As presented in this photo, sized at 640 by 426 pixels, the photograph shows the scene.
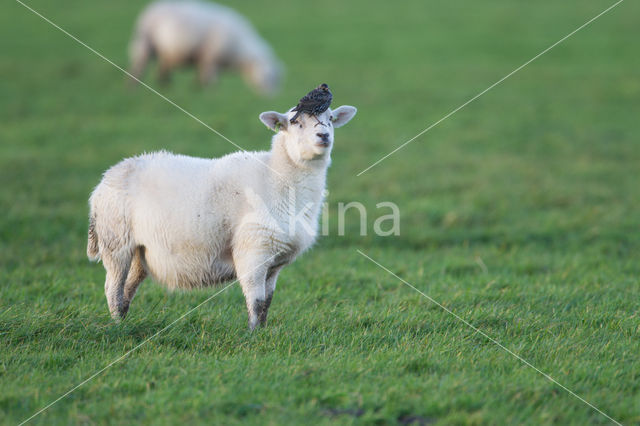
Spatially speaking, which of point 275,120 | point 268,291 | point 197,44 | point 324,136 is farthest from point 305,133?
point 197,44

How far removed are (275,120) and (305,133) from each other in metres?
0.39

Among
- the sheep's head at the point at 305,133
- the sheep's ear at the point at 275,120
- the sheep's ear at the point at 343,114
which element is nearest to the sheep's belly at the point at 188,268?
the sheep's head at the point at 305,133

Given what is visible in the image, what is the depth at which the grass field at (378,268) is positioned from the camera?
15.7 ft

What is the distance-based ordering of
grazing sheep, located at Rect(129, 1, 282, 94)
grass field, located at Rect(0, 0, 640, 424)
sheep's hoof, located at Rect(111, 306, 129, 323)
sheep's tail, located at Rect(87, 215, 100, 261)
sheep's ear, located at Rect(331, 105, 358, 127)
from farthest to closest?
grazing sheep, located at Rect(129, 1, 282, 94), sheep's ear, located at Rect(331, 105, 358, 127), sheep's tail, located at Rect(87, 215, 100, 261), sheep's hoof, located at Rect(111, 306, 129, 323), grass field, located at Rect(0, 0, 640, 424)

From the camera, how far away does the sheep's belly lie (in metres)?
5.86

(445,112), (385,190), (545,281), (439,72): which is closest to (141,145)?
(385,190)

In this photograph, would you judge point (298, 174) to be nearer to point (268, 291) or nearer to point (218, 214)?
point (218, 214)

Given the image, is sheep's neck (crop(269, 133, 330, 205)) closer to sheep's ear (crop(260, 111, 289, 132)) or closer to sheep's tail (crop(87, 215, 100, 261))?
sheep's ear (crop(260, 111, 289, 132))

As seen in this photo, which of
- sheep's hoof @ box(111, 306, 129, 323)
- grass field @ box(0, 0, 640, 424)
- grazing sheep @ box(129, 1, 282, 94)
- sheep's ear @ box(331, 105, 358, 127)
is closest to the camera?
grass field @ box(0, 0, 640, 424)

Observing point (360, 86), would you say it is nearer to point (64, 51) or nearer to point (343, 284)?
point (64, 51)

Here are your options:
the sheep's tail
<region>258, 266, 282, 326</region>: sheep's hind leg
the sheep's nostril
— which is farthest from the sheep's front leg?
the sheep's tail

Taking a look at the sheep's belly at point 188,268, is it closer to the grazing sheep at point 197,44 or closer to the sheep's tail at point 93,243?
the sheep's tail at point 93,243

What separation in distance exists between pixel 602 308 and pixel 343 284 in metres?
2.59

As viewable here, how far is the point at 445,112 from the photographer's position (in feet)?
55.5
